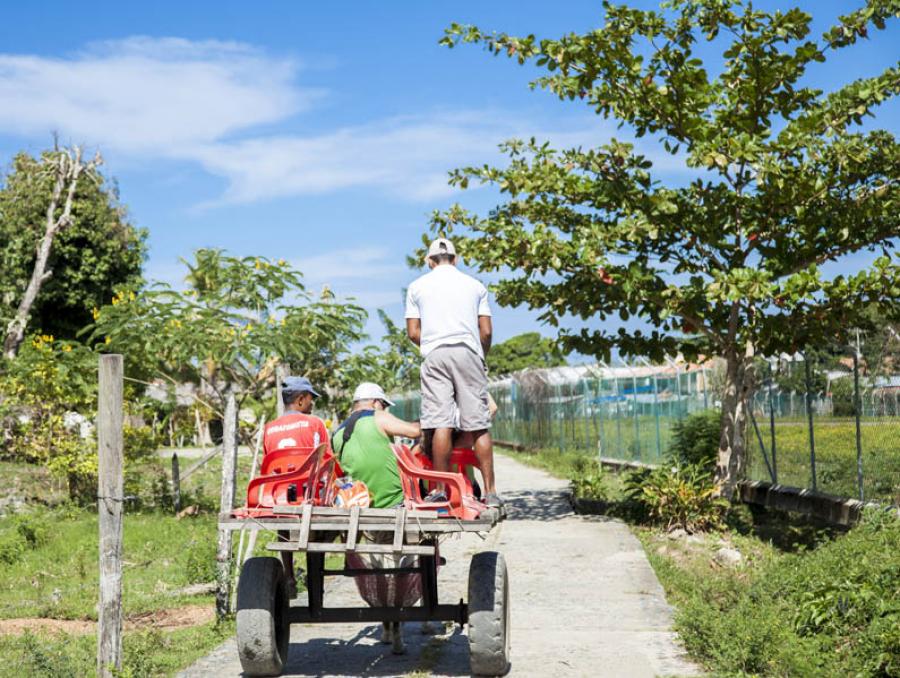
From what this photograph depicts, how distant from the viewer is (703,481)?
47.0 ft

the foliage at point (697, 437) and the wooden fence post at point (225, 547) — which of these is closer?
the wooden fence post at point (225, 547)

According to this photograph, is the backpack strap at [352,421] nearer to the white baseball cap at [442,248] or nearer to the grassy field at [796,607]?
the white baseball cap at [442,248]

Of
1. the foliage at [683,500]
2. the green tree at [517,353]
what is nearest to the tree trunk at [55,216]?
the foliage at [683,500]

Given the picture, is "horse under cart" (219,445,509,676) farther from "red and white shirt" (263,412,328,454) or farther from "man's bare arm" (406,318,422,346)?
"man's bare arm" (406,318,422,346)

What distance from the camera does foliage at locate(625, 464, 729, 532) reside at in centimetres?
1372

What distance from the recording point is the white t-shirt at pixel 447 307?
292 inches

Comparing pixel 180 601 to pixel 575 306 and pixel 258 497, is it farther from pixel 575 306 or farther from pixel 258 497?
pixel 575 306

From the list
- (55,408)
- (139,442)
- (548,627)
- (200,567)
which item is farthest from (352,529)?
(55,408)

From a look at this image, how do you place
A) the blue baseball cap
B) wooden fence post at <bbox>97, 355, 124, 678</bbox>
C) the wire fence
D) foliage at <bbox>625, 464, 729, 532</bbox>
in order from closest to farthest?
wooden fence post at <bbox>97, 355, 124, 678</bbox>, the blue baseball cap, the wire fence, foliage at <bbox>625, 464, 729, 532</bbox>

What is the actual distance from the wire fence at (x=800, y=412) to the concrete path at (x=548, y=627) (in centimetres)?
253

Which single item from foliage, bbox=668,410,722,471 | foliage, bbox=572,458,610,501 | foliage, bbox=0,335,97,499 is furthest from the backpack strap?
foliage, bbox=0,335,97,499

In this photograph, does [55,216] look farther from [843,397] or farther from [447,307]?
[447,307]

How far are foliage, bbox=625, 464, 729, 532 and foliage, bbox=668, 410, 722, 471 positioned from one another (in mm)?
2716

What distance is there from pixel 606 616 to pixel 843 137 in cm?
659
